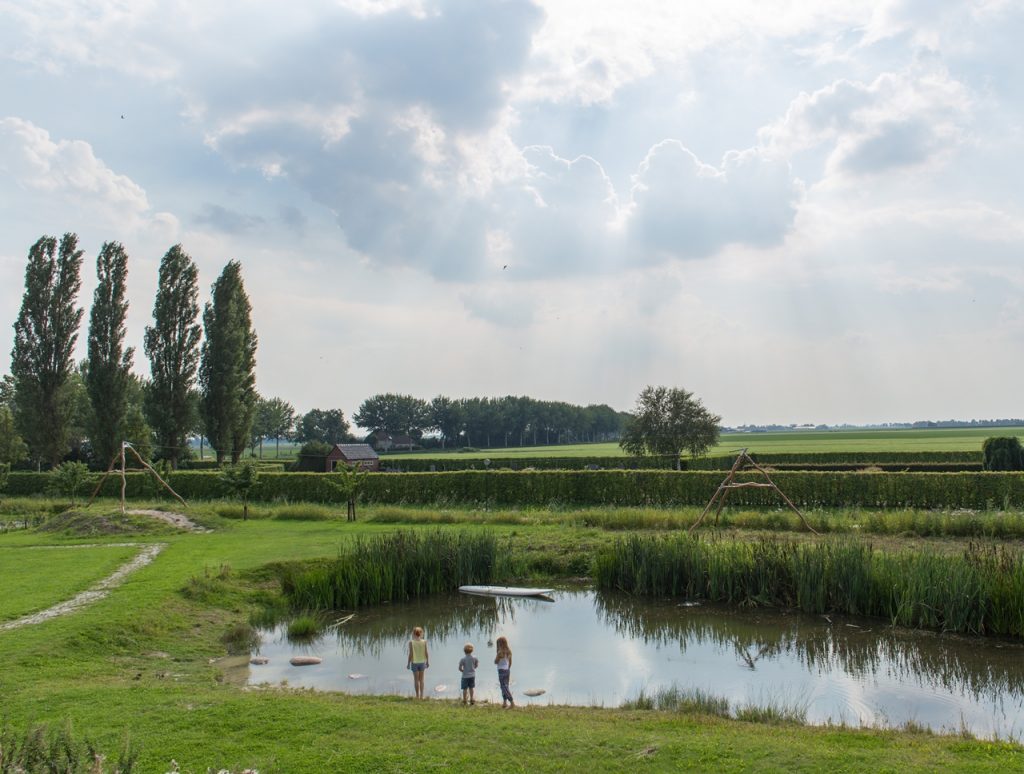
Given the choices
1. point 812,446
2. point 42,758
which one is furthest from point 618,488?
point 812,446

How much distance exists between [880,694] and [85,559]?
1595 cm

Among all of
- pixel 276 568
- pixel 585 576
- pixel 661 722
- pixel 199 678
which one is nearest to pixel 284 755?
pixel 661 722

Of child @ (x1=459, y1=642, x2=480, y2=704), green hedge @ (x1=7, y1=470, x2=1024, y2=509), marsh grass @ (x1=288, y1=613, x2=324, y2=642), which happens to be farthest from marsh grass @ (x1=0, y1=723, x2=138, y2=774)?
green hedge @ (x1=7, y1=470, x2=1024, y2=509)

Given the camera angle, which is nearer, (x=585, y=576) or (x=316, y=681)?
(x=316, y=681)

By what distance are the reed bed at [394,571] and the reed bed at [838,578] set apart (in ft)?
8.93

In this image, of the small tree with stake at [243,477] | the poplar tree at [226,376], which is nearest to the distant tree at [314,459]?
the poplar tree at [226,376]

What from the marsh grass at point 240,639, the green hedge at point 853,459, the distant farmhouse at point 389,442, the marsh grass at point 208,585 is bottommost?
the marsh grass at point 240,639

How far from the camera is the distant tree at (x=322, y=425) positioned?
121 m

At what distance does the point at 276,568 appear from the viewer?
16344 millimetres

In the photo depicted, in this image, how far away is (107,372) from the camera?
135 feet

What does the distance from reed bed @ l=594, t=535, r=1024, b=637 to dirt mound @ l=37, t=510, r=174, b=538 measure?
13.5 metres

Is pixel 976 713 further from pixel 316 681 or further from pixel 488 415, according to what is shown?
pixel 488 415

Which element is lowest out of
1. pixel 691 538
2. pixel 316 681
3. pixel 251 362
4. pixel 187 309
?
pixel 316 681

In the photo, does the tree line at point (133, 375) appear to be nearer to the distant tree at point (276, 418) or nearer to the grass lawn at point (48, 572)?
the grass lawn at point (48, 572)
